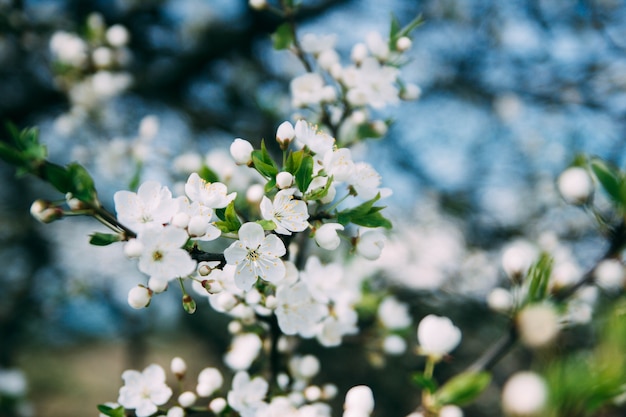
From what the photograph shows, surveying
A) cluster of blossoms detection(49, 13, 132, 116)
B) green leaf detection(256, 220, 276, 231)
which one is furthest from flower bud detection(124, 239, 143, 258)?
cluster of blossoms detection(49, 13, 132, 116)

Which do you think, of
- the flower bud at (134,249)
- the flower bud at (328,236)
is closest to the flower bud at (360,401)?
the flower bud at (328,236)

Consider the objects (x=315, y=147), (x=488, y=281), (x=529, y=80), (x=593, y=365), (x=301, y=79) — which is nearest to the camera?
(x=593, y=365)

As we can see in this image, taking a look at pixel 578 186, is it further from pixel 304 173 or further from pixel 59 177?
pixel 59 177

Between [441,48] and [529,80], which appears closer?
[529,80]

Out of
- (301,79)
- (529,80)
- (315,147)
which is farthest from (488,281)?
(315,147)

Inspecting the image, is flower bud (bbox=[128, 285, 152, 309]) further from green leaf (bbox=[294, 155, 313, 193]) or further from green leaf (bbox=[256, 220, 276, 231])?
green leaf (bbox=[294, 155, 313, 193])

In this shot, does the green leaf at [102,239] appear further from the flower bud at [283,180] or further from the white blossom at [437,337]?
the white blossom at [437,337]

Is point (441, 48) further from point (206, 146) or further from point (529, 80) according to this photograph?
point (206, 146)
